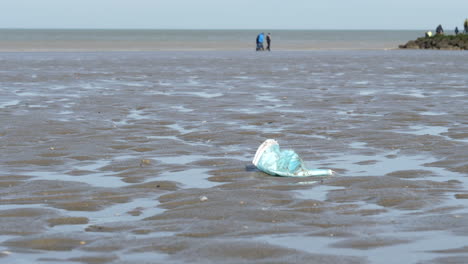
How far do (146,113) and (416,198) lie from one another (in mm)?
7872

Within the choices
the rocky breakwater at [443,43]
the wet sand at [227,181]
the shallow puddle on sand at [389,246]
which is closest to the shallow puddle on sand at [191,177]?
the wet sand at [227,181]

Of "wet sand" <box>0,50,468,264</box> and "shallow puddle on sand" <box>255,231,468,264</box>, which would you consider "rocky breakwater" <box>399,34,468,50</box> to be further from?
"shallow puddle on sand" <box>255,231,468,264</box>

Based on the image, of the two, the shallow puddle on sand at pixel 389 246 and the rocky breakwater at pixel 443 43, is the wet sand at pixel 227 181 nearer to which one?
the shallow puddle on sand at pixel 389 246

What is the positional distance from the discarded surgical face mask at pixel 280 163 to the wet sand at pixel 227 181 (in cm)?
12

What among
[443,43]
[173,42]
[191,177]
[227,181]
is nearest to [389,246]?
[227,181]

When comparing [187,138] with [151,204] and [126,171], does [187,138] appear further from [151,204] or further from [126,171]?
[151,204]

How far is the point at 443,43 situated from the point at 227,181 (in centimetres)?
4853

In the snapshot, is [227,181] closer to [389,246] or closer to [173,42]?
[389,246]

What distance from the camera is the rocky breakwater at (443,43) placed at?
5303cm

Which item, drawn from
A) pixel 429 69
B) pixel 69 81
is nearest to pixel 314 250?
pixel 69 81

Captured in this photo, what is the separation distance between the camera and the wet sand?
17.4 ft

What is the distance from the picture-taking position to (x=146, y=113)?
14078 millimetres

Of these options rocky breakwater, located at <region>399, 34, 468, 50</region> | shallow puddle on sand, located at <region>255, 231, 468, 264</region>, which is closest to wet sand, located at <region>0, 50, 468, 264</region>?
shallow puddle on sand, located at <region>255, 231, 468, 264</region>

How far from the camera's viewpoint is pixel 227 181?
308 inches
